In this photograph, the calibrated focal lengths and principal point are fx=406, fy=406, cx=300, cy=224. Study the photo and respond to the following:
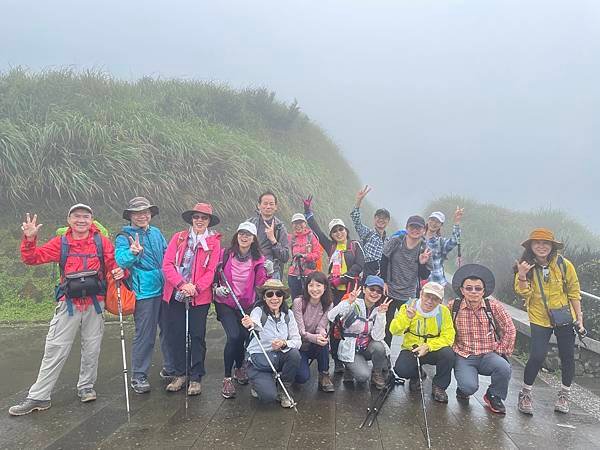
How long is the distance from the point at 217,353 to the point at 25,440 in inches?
112

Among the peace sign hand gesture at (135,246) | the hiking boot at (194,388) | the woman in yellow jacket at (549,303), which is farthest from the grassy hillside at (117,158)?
the woman in yellow jacket at (549,303)

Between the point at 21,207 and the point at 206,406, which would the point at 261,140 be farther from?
the point at 206,406

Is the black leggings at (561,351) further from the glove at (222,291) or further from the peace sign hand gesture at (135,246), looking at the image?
the peace sign hand gesture at (135,246)

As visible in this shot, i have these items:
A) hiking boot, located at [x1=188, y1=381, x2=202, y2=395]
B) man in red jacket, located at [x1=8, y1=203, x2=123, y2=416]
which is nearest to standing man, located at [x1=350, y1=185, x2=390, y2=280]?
hiking boot, located at [x1=188, y1=381, x2=202, y2=395]

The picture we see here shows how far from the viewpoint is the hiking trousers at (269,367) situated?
13.5 ft

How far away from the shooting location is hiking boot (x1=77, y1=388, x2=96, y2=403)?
163 inches

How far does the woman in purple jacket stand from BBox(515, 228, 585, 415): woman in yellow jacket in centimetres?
287

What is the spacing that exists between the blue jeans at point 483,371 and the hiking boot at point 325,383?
52.9 inches

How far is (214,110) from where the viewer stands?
1584cm

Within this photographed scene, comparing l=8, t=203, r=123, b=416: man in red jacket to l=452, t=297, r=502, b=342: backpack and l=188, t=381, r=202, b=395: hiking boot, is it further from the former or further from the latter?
l=452, t=297, r=502, b=342: backpack

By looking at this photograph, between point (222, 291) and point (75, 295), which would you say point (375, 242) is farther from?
point (75, 295)

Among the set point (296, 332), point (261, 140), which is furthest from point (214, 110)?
point (296, 332)

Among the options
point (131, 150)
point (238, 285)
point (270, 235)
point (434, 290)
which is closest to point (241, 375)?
point (238, 285)

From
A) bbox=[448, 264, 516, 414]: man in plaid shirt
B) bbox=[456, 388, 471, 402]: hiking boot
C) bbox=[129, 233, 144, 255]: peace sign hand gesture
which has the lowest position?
bbox=[456, 388, 471, 402]: hiking boot
